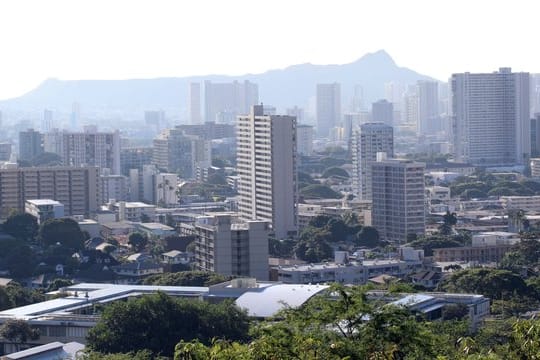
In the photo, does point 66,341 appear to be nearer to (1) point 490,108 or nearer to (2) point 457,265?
(2) point 457,265

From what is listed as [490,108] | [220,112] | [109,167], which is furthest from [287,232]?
[220,112]

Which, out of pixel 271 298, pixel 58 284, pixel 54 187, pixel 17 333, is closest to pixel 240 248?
pixel 58 284

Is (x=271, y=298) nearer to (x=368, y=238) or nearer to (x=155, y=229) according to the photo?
(x=368, y=238)

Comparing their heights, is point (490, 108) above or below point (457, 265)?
above

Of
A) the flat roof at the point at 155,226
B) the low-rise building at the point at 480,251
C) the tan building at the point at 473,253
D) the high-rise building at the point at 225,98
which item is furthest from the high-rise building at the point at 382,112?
the tan building at the point at 473,253

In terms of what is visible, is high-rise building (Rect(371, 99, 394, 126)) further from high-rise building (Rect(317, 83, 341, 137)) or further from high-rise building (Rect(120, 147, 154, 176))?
high-rise building (Rect(120, 147, 154, 176))
